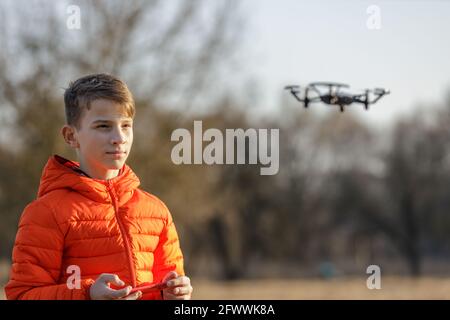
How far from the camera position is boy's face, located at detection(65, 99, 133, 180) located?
2.89m

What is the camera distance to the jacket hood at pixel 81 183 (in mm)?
2896

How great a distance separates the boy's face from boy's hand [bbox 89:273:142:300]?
41 cm

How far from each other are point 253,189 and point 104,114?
111 feet

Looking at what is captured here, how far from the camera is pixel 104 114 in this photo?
2924 mm

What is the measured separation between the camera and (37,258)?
2779 millimetres

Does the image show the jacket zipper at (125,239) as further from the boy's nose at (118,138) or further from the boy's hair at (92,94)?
the boy's hair at (92,94)

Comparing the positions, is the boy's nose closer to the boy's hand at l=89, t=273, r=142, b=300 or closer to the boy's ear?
the boy's ear

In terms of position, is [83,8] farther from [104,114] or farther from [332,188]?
[332,188]

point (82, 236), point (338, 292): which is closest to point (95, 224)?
point (82, 236)

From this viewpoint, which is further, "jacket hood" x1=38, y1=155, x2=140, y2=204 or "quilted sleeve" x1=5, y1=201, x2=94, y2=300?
"jacket hood" x1=38, y1=155, x2=140, y2=204

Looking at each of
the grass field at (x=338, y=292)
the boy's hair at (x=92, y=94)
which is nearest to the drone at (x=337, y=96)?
the boy's hair at (x=92, y=94)

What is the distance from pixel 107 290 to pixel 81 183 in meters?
0.41

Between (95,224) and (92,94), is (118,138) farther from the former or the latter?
(95,224)

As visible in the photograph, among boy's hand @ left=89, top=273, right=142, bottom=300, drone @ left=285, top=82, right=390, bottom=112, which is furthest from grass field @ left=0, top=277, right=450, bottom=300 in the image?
boy's hand @ left=89, top=273, right=142, bottom=300
